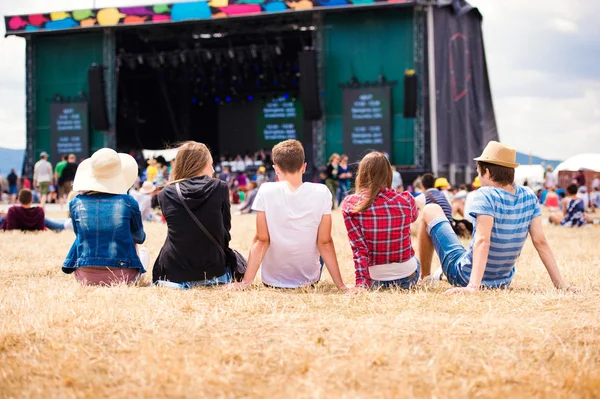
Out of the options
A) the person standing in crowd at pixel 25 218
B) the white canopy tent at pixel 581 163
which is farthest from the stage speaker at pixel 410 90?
the person standing in crowd at pixel 25 218

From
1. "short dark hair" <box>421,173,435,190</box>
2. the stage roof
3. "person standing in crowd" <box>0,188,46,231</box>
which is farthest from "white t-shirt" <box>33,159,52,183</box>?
"short dark hair" <box>421,173,435,190</box>

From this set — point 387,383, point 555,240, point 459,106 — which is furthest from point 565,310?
point 459,106

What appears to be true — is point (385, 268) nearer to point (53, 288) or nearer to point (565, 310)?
point (565, 310)

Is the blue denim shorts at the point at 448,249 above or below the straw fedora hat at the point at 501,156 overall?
below

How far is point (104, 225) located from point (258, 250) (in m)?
1.05

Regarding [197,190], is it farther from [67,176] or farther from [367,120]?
[367,120]

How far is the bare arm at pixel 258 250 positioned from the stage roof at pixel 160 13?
51.1 feet

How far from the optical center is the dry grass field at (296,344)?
2.38 meters

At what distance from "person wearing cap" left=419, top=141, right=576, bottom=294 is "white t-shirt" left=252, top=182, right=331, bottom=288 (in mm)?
910

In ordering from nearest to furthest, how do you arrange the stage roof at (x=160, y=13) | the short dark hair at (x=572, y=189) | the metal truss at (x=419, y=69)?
the short dark hair at (x=572, y=189) → the metal truss at (x=419, y=69) → the stage roof at (x=160, y=13)

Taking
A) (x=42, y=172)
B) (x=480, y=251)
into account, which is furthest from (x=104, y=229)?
(x=42, y=172)

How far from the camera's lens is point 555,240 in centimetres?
895

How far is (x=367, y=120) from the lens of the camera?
19688 millimetres

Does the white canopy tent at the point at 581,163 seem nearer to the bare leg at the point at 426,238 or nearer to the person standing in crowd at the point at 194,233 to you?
the bare leg at the point at 426,238
